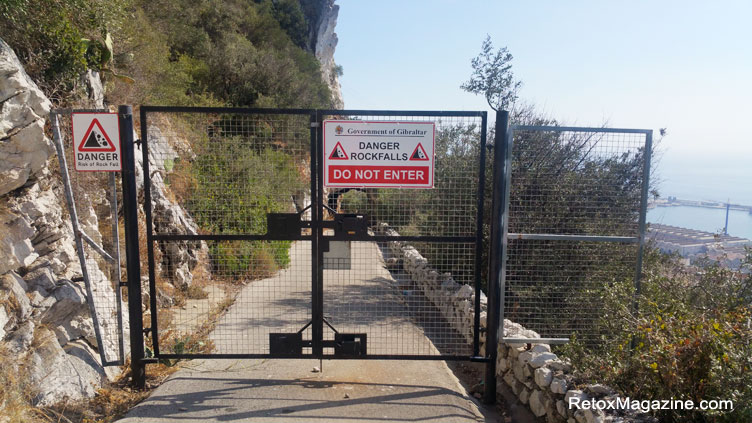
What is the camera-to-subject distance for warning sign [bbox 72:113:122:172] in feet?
13.7

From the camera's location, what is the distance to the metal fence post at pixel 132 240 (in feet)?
13.8

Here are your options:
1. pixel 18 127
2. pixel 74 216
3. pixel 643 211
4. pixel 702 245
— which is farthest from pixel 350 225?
pixel 702 245

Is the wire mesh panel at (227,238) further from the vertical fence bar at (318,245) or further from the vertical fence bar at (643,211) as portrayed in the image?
the vertical fence bar at (643,211)

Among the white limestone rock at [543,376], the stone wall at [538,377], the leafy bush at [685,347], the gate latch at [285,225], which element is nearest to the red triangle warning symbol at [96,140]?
the gate latch at [285,225]

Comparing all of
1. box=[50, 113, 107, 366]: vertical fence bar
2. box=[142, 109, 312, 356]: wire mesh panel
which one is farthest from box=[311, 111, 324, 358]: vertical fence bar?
box=[50, 113, 107, 366]: vertical fence bar

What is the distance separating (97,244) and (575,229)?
222 inches

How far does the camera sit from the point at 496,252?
4.38 metres

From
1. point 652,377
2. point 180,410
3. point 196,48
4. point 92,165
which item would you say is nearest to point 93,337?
point 180,410

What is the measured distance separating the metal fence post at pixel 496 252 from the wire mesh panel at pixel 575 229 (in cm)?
29

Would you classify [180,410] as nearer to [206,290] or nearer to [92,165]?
[92,165]

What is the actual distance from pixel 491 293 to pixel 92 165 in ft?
13.2

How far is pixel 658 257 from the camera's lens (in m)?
6.24

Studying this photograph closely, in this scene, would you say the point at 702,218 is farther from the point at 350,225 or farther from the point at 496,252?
the point at 350,225
